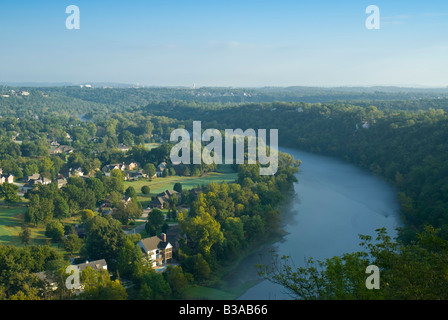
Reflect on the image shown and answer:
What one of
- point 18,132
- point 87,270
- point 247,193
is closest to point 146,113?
point 18,132

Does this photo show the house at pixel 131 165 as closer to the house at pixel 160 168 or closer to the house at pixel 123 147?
the house at pixel 160 168

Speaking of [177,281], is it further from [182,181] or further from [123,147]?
[123,147]

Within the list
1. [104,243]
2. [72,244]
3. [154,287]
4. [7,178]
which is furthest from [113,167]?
[154,287]

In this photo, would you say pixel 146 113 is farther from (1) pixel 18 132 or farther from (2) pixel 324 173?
(2) pixel 324 173

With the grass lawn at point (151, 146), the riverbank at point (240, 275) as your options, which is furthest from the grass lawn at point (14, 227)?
the grass lawn at point (151, 146)

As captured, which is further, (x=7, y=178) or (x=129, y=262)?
(x=7, y=178)

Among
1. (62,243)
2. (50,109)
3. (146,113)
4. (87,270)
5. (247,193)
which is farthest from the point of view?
(50,109)

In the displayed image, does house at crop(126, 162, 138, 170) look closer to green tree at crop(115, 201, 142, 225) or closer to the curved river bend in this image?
the curved river bend
